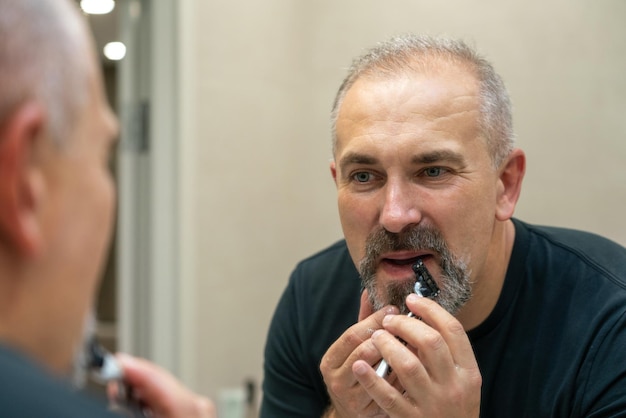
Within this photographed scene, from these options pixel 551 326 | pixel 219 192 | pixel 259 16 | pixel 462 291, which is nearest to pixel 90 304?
pixel 462 291

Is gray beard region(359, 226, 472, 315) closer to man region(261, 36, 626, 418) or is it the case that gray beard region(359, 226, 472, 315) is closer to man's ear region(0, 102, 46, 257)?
man region(261, 36, 626, 418)

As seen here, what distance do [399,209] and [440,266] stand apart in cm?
11

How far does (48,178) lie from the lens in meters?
0.47

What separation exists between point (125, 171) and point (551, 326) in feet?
3.82

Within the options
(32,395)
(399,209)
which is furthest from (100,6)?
(32,395)

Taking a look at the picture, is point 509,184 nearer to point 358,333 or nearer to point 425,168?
point 425,168

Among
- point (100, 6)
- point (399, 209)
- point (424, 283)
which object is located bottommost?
point (424, 283)

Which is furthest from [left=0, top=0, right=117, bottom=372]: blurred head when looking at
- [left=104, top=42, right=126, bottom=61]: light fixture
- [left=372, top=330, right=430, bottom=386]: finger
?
[left=104, top=42, right=126, bottom=61]: light fixture

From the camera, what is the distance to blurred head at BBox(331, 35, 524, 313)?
114cm

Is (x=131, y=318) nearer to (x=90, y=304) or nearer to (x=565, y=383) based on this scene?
(x=565, y=383)

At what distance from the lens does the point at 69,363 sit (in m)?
0.54

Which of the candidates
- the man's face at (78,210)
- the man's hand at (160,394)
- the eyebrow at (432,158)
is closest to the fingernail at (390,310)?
the eyebrow at (432,158)

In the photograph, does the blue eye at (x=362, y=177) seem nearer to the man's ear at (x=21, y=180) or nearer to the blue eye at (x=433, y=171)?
the blue eye at (x=433, y=171)

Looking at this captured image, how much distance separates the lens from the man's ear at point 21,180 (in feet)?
1.45
